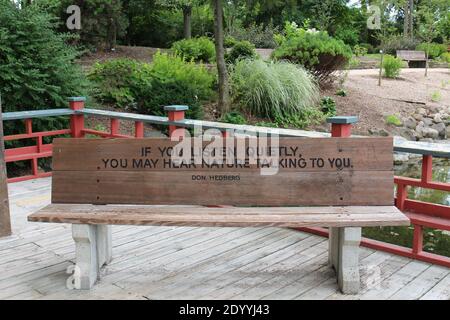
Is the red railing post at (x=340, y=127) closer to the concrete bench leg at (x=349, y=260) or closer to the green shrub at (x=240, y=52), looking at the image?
the concrete bench leg at (x=349, y=260)

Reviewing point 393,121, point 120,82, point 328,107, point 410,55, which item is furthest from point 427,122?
point 410,55

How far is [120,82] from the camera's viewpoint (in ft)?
33.7

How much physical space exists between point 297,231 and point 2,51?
488 cm

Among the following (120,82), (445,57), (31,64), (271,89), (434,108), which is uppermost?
(445,57)

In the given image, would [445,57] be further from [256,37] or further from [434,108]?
[434,108]

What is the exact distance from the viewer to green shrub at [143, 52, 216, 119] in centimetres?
978

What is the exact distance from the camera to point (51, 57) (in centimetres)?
733

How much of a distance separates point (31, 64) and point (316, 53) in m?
7.20

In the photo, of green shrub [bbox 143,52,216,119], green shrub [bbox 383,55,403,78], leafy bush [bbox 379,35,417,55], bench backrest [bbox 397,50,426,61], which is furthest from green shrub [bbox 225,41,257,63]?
leafy bush [bbox 379,35,417,55]

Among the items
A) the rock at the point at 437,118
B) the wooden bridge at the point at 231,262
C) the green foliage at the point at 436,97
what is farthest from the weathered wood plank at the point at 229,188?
the green foliage at the point at 436,97

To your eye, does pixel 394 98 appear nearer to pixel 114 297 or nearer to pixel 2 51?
pixel 2 51

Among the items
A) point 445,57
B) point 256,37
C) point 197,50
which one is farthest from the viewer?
point 445,57

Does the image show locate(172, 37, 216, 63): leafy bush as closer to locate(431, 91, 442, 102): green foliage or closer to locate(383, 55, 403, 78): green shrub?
locate(383, 55, 403, 78): green shrub

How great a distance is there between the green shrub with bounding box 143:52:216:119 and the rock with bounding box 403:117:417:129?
15.9 ft
